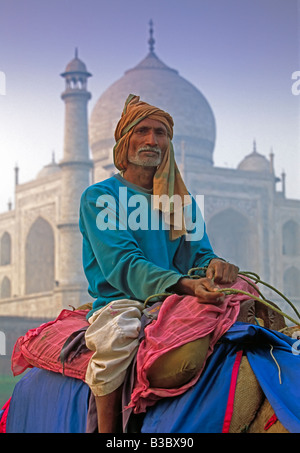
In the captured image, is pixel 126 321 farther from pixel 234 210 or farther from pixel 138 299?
pixel 234 210

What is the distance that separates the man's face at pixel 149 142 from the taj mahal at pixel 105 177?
20.2 metres

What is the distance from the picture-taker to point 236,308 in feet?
5.22

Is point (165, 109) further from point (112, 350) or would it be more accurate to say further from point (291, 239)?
point (112, 350)

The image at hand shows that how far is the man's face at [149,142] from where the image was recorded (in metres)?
1.87

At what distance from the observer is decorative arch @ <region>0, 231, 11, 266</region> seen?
2893 cm

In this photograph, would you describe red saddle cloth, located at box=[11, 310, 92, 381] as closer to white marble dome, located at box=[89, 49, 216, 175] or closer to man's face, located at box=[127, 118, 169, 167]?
man's face, located at box=[127, 118, 169, 167]

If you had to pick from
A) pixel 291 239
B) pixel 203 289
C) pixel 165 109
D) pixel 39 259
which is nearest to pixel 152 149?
pixel 203 289

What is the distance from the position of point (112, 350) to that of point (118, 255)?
0.25 metres

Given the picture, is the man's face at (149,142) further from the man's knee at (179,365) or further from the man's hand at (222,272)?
the man's knee at (179,365)

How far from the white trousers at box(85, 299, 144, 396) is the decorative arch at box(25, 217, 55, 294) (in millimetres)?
25686

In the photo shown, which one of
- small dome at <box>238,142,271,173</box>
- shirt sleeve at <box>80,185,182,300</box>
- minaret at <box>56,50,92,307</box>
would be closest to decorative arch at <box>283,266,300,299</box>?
small dome at <box>238,142,271,173</box>

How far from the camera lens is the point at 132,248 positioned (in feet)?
5.75
